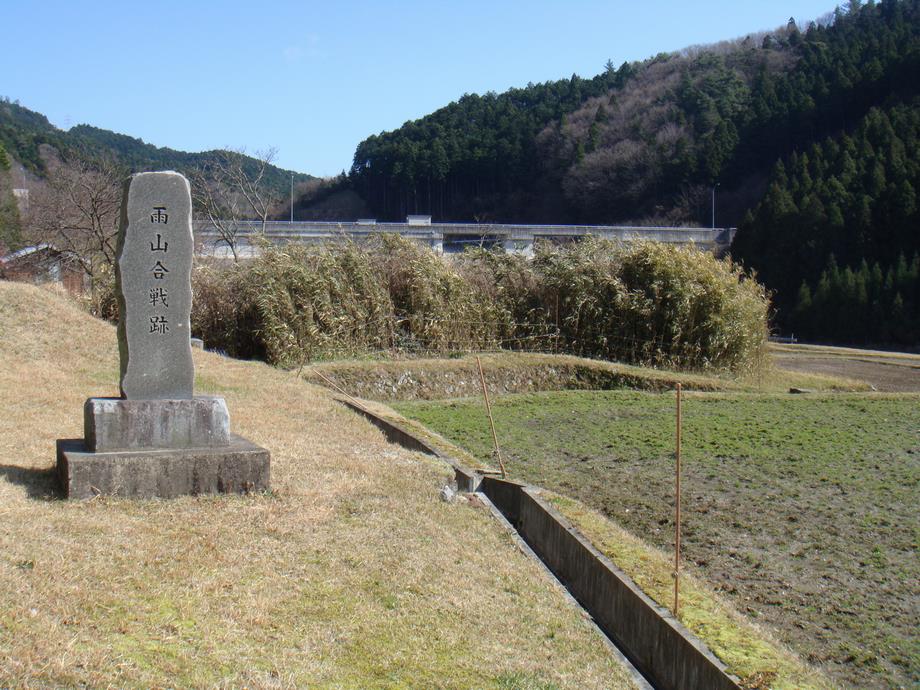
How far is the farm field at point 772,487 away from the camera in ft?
19.5

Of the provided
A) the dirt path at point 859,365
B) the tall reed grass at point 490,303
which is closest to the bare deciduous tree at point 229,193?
the tall reed grass at point 490,303

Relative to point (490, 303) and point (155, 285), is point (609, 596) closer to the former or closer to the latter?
point (155, 285)

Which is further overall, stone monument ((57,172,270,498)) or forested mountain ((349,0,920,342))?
forested mountain ((349,0,920,342))

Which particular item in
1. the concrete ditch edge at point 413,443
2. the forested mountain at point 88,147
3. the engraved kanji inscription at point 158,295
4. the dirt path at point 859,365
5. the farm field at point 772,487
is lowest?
the dirt path at point 859,365

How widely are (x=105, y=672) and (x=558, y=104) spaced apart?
88.1 meters

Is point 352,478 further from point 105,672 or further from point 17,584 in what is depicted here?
point 105,672

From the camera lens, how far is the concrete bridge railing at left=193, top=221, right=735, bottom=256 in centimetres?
2459

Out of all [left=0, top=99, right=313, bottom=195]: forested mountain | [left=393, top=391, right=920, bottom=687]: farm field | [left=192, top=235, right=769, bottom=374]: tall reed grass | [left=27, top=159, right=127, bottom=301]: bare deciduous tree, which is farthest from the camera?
[left=0, top=99, right=313, bottom=195]: forested mountain

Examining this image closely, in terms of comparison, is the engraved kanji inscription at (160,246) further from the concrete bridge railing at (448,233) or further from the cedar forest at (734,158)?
the cedar forest at (734,158)

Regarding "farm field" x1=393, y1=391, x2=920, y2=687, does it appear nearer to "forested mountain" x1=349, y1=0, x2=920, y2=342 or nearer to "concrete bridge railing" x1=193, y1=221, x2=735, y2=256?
"concrete bridge railing" x1=193, y1=221, x2=735, y2=256

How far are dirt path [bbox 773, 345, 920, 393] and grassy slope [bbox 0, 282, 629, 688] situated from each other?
15.7 m

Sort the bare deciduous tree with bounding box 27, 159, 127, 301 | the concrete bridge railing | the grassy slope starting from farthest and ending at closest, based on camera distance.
→ the bare deciduous tree with bounding box 27, 159, 127, 301 → the concrete bridge railing → the grassy slope

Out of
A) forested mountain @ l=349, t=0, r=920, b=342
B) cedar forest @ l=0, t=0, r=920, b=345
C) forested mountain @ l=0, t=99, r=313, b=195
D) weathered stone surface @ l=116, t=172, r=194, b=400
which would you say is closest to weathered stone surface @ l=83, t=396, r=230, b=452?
weathered stone surface @ l=116, t=172, r=194, b=400

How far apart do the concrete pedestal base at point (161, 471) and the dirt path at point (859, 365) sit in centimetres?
1635
